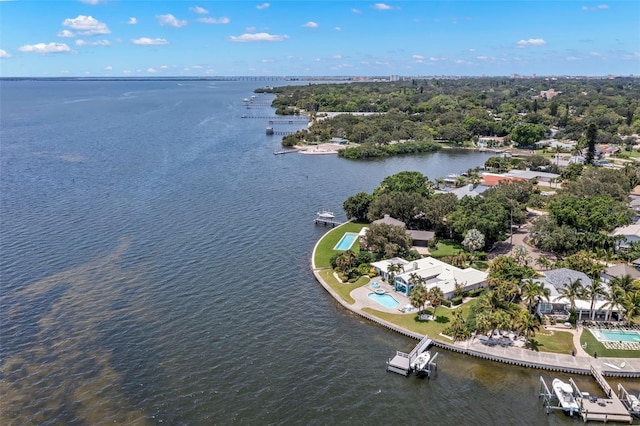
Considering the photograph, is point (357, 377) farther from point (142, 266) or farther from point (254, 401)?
point (142, 266)

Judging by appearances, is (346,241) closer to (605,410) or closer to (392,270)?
(392,270)

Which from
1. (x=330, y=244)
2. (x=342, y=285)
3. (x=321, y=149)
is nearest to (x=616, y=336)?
(x=342, y=285)

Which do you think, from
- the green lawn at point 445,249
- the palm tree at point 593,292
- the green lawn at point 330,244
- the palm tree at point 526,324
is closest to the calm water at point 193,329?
the green lawn at point 330,244

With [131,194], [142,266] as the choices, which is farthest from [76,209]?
[142,266]

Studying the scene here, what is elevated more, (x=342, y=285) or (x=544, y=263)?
(x=544, y=263)

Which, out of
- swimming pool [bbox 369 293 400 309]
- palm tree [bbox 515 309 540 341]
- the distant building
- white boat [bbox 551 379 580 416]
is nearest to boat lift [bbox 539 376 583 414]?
white boat [bbox 551 379 580 416]

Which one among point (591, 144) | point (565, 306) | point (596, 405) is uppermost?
point (591, 144)

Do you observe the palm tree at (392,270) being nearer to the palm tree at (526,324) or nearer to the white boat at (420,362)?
the white boat at (420,362)
